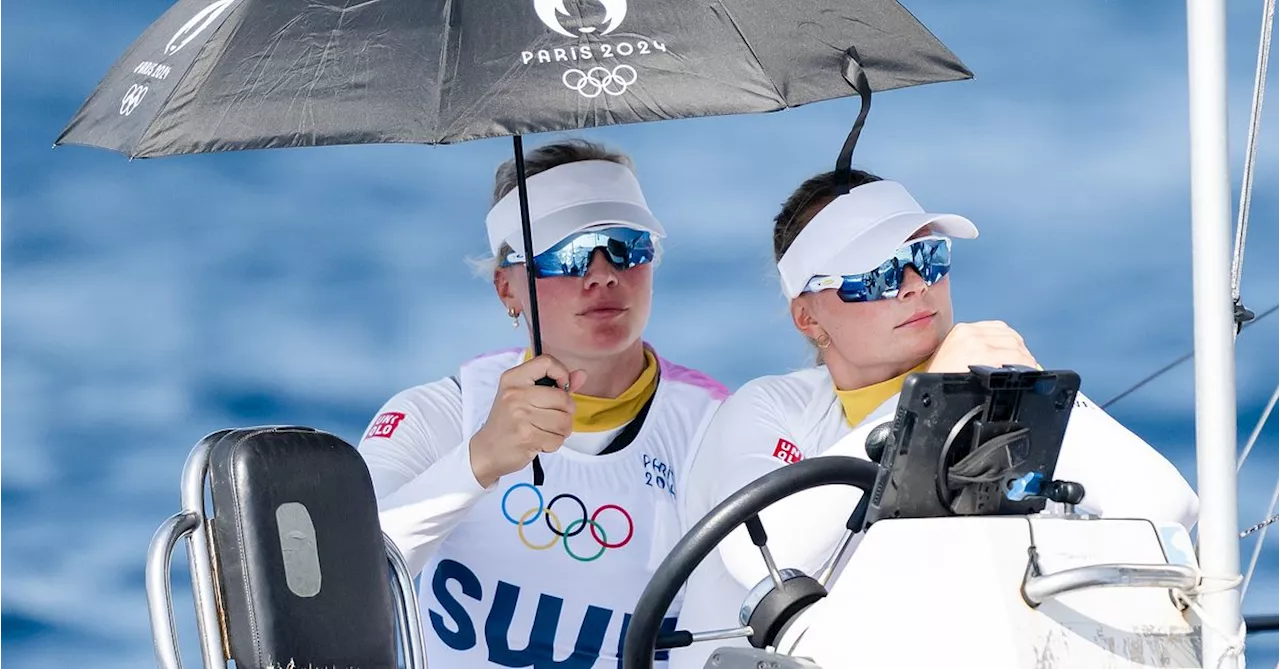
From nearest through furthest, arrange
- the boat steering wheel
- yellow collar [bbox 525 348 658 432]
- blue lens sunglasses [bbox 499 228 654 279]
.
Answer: the boat steering wheel
blue lens sunglasses [bbox 499 228 654 279]
yellow collar [bbox 525 348 658 432]

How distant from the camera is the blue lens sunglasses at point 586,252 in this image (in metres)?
3.15

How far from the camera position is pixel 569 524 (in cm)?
325

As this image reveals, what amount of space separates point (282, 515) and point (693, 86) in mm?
935

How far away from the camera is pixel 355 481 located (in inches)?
97.3

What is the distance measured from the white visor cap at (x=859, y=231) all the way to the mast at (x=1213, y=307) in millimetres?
882

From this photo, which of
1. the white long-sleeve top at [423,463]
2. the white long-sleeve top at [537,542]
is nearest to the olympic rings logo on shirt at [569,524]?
the white long-sleeve top at [537,542]

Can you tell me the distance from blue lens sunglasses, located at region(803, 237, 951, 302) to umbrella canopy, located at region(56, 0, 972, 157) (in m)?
0.30

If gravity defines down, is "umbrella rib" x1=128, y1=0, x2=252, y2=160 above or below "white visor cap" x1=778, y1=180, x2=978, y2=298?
above

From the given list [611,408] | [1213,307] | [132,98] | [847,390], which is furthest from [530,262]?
[1213,307]

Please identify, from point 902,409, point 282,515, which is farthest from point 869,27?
point 282,515

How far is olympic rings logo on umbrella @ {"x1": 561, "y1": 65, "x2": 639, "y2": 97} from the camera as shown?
2482 mm

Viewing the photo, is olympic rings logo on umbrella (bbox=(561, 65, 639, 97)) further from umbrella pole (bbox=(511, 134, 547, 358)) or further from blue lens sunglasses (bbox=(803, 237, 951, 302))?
blue lens sunglasses (bbox=(803, 237, 951, 302))

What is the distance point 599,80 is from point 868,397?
0.83 meters

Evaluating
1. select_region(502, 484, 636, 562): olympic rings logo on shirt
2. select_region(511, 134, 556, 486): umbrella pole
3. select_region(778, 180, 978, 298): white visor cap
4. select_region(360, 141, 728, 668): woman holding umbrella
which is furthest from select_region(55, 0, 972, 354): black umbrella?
select_region(502, 484, 636, 562): olympic rings logo on shirt
